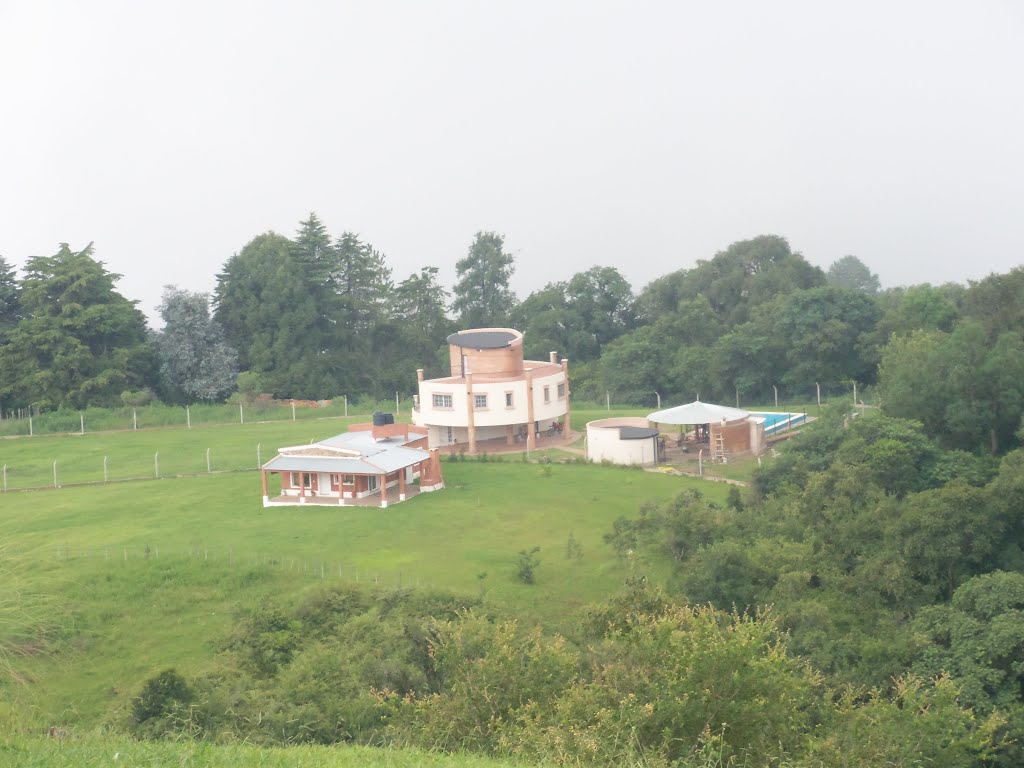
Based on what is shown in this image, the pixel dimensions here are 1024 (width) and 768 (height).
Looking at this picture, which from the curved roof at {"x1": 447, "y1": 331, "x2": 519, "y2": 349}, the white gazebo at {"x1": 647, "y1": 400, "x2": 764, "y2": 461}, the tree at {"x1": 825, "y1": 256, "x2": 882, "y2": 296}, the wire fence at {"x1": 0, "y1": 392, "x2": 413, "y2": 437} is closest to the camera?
the white gazebo at {"x1": 647, "y1": 400, "x2": 764, "y2": 461}

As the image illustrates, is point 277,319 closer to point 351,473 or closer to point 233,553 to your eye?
point 351,473

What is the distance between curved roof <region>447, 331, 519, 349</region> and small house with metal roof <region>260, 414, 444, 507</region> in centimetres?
711

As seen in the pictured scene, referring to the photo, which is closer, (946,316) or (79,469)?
(79,469)

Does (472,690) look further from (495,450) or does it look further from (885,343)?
A: (885,343)

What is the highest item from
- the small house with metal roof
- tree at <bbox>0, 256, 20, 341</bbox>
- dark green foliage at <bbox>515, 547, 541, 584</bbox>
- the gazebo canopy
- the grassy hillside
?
tree at <bbox>0, 256, 20, 341</bbox>

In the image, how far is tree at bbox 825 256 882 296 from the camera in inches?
3935

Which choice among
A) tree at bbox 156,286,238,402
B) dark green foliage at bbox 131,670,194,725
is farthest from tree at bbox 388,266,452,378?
dark green foliage at bbox 131,670,194,725

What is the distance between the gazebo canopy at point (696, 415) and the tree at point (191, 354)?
837 inches

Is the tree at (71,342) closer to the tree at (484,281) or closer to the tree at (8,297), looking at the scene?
the tree at (8,297)

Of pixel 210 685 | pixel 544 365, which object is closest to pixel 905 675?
pixel 210 685

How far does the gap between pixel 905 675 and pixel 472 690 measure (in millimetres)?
7469

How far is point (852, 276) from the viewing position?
336 ft

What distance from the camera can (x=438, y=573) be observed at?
23.7 meters

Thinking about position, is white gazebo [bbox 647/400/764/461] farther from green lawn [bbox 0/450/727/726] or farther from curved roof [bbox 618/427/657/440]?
green lawn [bbox 0/450/727/726]
